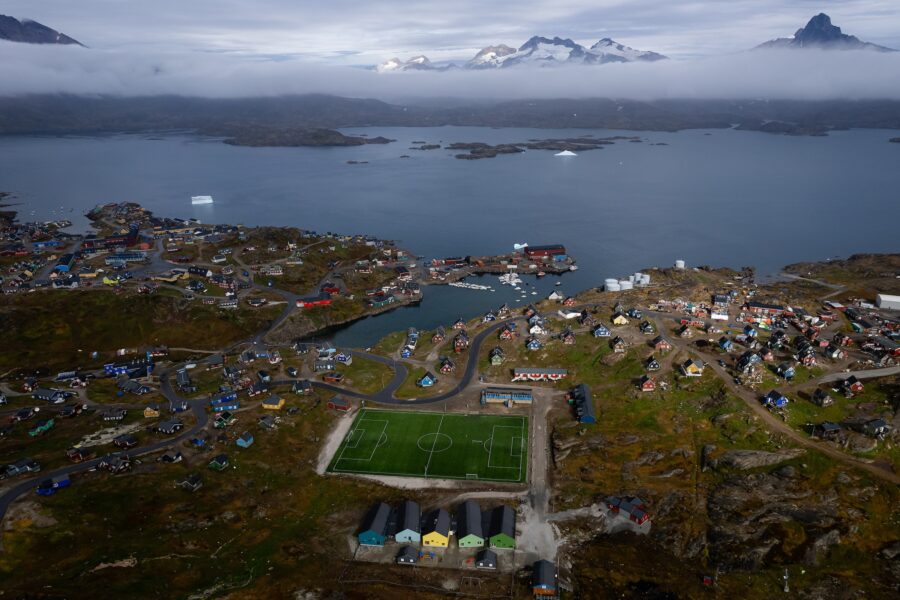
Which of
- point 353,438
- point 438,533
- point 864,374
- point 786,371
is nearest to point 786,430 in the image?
point 786,371

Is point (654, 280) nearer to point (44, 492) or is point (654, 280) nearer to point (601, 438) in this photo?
point (601, 438)

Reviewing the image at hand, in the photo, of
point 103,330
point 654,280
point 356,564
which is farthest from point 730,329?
point 103,330

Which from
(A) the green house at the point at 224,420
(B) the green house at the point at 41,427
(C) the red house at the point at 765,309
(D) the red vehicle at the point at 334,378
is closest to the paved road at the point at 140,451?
(A) the green house at the point at 224,420

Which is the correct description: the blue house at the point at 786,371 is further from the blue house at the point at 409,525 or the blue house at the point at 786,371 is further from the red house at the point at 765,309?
the blue house at the point at 409,525

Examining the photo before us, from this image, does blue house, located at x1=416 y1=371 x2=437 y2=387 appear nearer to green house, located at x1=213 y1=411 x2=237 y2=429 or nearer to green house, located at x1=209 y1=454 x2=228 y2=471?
green house, located at x1=213 y1=411 x2=237 y2=429

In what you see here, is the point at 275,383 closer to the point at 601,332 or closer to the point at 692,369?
the point at 601,332

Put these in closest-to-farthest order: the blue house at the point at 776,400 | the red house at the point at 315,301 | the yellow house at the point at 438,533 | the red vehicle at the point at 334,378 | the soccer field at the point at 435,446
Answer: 1. the yellow house at the point at 438,533
2. the soccer field at the point at 435,446
3. the blue house at the point at 776,400
4. the red vehicle at the point at 334,378
5. the red house at the point at 315,301

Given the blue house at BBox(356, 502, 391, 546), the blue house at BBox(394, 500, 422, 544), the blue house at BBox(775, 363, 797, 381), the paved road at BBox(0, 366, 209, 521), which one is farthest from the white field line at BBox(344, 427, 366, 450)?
the blue house at BBox(775, 363, 797, 381)
